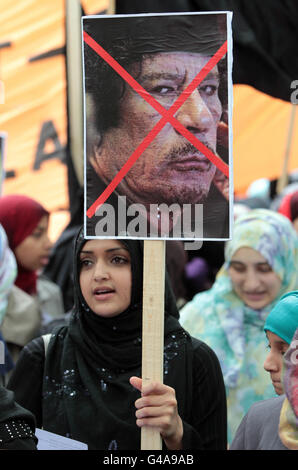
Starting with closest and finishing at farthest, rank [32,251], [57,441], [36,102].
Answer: [57,441], [32,251], [36,102]

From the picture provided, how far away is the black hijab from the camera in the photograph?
2.25m

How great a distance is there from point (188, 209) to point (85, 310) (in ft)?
1.94

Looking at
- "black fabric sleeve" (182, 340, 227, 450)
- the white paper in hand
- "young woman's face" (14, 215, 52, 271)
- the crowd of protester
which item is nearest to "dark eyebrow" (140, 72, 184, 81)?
the crowd of protester

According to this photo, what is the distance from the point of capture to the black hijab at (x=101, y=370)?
2.25 meters

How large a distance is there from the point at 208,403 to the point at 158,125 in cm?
87

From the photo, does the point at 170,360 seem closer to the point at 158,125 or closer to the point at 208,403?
the point at 208,403

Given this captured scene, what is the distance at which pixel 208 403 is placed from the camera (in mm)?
2312

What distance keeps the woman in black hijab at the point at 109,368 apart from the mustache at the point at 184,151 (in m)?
0.48

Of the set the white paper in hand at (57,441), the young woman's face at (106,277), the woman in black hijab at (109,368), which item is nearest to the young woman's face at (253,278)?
the woman in black hijab at (109,368)

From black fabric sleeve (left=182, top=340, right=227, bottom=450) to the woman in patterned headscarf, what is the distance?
26.8 inches

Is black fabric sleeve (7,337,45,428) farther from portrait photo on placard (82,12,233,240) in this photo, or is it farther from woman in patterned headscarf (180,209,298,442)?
woman in patterned headscarf (180,209,298,442)

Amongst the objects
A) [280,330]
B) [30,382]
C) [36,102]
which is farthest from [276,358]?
[36,102]

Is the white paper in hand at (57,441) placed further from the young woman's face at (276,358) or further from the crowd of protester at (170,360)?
the young woman's face at (276,358)
